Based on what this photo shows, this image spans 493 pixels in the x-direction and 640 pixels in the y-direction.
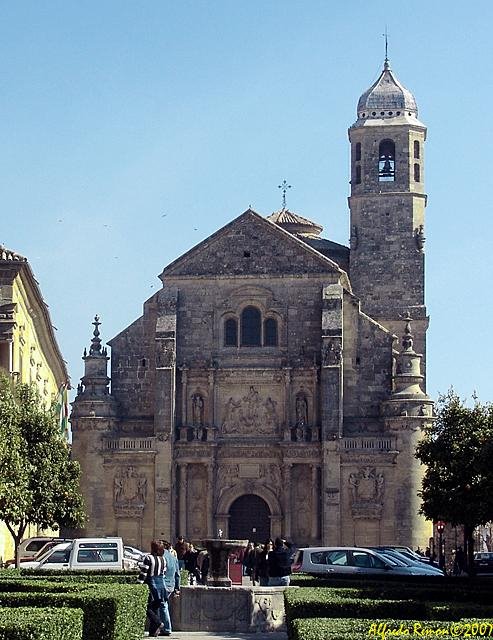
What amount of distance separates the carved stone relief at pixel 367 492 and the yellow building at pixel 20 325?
45.5 ft

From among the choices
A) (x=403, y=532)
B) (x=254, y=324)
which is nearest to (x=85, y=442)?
(x=254, y=324)

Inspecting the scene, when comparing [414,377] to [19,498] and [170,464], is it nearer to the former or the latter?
[170,464]

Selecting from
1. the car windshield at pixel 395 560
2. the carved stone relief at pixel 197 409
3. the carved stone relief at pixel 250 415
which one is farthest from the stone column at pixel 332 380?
the car windshield at pixel 395 560

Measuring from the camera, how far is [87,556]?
138ft

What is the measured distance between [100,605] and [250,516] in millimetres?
43045

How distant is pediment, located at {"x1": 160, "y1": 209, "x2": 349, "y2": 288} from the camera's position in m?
68.7

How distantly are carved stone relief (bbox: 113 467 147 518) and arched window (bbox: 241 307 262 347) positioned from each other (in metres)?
7.33

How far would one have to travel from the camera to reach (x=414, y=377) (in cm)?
6694

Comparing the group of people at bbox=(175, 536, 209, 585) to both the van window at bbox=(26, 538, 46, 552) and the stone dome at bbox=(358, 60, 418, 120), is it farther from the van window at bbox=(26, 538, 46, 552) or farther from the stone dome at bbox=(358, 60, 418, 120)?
the stone dome at bbox=(358, 60, 418, 120)

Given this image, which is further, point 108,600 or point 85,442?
point 85,442

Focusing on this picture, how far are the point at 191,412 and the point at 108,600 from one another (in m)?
42.7

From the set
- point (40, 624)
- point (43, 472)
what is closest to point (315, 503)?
point (43, 472)

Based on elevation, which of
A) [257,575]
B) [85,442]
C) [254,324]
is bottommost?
[257,575]

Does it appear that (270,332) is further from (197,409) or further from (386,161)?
(386,161)
